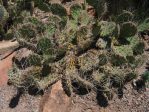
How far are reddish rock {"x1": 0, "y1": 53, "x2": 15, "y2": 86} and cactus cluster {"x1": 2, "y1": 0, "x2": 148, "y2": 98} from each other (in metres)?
0.09

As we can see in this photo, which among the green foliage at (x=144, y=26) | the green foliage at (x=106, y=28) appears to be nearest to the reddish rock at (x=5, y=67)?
the green foliage at (x=106, y=28)

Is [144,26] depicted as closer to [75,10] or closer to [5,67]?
[75,10]

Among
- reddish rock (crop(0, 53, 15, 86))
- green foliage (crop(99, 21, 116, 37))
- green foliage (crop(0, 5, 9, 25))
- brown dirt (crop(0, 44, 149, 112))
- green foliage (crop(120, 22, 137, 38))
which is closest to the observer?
brown dirt (crop(0, 44, 149, 112))

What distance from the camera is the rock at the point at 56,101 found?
4344mm

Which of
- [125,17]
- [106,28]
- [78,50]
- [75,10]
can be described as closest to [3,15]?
[75,10]

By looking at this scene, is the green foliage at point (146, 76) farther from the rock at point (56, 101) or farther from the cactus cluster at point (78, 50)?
the rock at point (56, 101)

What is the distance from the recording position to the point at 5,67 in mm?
4871

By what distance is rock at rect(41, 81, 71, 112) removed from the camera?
4.34m

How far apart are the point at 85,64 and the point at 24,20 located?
109 cm

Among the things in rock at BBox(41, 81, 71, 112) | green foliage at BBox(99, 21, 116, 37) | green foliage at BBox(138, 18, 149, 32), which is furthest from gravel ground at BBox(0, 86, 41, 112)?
green foliage at BBox(138, 18, 149, 32)

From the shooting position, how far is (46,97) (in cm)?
442

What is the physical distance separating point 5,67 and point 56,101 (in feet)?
2.82

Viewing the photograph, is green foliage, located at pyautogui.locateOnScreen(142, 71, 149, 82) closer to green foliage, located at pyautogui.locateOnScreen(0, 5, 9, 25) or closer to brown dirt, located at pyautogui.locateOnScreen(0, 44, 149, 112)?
brown dirt, located at pyautogui.locateOnScreen(0, 44, 149, 112)

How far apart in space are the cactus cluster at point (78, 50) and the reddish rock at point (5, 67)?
0.09 meters
